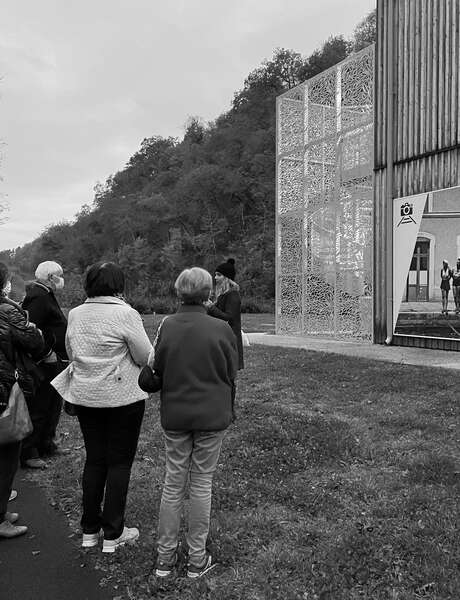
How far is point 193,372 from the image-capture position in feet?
10.2

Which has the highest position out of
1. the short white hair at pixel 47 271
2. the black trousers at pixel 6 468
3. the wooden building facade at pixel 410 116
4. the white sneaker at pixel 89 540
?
the wooden building facade at pixel 410 116

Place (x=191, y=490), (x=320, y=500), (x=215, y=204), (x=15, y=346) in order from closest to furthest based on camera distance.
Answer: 1. (x=191, y=490)
2. (x=15, y=346)
3. (x=320, y=500)
4. (x=215, y=204)

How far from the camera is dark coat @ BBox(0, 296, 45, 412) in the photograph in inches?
146

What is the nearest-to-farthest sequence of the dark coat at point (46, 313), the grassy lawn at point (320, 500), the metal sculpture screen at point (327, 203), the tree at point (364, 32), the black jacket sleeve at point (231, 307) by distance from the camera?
the grassy lawn at point (320, 500) → the dark coat at point (46, 313) → the black jacket sleeve at point (231, 307) → the metal sculpture screen at point (327, 203) → the tree at point (364, 32)

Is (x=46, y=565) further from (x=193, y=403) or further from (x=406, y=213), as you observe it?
(x=406, y=213)

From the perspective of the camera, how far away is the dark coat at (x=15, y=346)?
12.1 ft

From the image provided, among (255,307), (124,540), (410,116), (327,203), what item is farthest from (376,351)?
(255,307)

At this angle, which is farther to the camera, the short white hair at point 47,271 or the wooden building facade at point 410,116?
the wooden building facade at point 410,116

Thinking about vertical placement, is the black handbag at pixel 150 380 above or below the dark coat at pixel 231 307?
below

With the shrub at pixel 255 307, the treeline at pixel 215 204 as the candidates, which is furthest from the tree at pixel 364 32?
the shrub at pixel 255 307

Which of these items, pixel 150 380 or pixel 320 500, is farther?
pixel 320 500

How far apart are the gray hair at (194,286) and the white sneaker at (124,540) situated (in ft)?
5.02

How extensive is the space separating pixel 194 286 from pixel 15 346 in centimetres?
144

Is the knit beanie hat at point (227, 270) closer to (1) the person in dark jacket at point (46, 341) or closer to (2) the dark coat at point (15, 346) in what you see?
(1) the person in dark jacket at point (46, 341)
